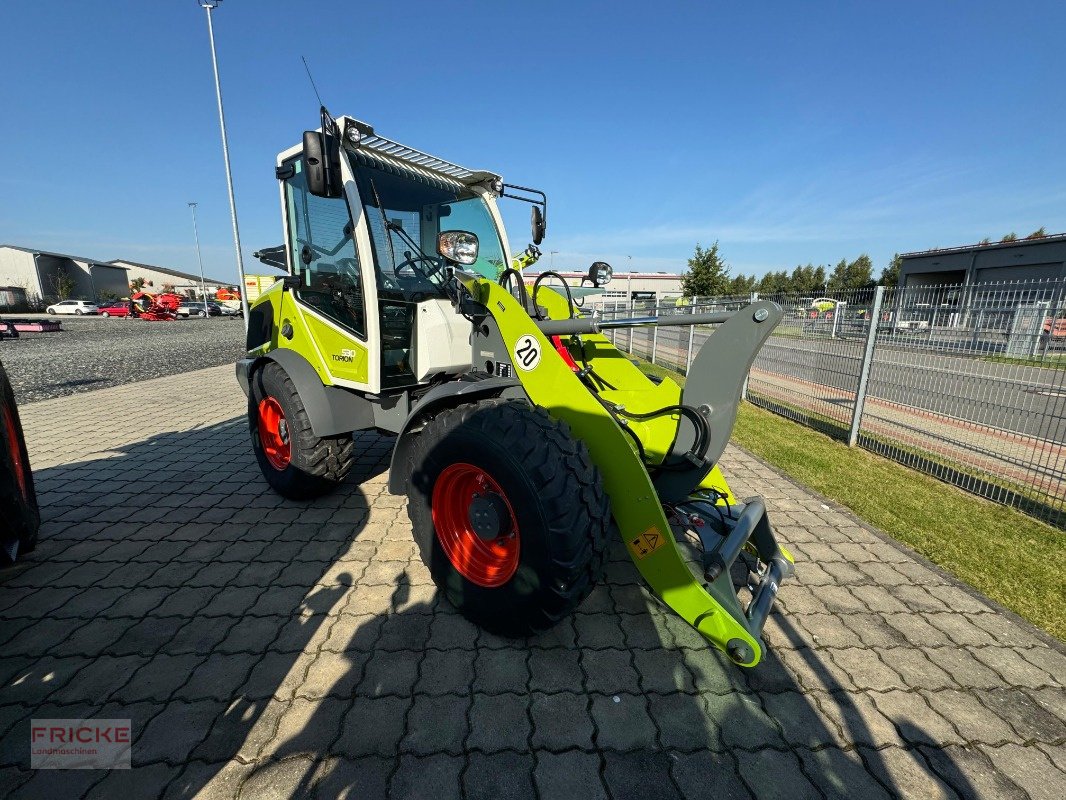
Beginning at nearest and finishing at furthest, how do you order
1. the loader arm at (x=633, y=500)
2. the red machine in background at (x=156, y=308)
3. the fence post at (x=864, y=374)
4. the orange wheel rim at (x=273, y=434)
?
the loader arm at (x=633, y=500), the orange wheel rim at (x=273, y=434), the fence post at (x=864, y=374), the red machine in background at (x=156, y=308)

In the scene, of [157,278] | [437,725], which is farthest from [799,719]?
[157,278]

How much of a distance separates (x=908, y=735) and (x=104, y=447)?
7.30 m

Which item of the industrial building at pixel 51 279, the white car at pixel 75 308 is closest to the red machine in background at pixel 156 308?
the white car at pixel 75 308

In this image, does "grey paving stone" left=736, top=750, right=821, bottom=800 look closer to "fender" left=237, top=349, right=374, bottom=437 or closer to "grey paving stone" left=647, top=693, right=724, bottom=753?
"grey paving stone" left=647, top=693, right=724, bottom=753

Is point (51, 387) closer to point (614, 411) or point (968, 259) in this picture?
point (614, 411)

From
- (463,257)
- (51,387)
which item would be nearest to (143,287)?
(51,387)

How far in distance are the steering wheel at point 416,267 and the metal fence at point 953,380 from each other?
4963 millimetres

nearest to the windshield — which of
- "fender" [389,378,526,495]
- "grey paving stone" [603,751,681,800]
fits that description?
"fender" [389,378,526,495]

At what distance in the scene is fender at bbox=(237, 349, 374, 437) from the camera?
129 inches

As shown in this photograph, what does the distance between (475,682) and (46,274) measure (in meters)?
76.8

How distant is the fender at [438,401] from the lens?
7.73ft

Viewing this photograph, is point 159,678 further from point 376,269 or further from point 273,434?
point 376,269

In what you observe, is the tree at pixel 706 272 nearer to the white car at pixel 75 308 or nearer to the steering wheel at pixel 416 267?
the steering wheel at pixel 416 267

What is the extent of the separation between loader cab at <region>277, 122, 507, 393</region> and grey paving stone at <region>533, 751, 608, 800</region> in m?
2.21
